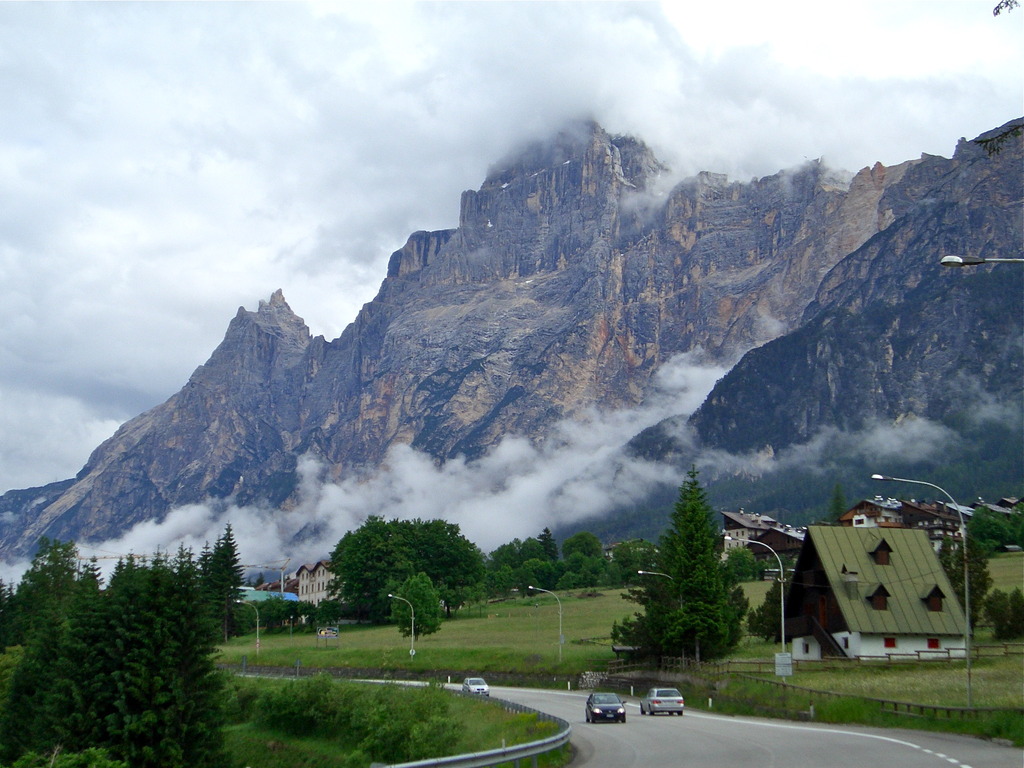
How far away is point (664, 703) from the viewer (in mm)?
48062

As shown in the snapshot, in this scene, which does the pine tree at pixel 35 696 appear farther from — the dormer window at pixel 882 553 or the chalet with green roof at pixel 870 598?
the dormer window at pixel 882 553

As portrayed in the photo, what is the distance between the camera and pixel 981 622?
71.4 m

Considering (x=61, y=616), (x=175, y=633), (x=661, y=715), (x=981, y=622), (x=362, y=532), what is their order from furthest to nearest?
(x=362, y=532)
(x=981, y=622)
(x=61, y=616)
(x=661, y=715)
(x=175, y=633)

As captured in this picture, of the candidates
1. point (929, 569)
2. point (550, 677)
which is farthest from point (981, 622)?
point (550, 677)

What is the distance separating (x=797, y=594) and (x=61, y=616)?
45216mm

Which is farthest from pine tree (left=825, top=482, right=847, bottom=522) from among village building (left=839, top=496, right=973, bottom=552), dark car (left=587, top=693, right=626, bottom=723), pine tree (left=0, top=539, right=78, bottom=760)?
pine tree (left=0, top=539, right=78, bottom=760)

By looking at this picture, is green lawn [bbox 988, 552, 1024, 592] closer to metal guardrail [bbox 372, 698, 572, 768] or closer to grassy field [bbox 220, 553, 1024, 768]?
grassy field [bbox 220, 553, 1024, 768]

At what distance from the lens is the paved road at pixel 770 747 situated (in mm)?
25047

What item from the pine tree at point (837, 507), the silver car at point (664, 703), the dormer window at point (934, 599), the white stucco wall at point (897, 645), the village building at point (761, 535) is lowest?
the silver car at point (664, 703)

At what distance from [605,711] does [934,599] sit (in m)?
27.6

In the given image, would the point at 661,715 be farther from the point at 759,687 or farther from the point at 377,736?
the point at 377,736

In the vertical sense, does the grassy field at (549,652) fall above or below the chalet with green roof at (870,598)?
below

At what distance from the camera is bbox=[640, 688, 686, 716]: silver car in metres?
48.0

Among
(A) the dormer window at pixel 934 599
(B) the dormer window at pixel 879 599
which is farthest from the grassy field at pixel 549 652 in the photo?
(B) the dormer window at pixel 879 599
